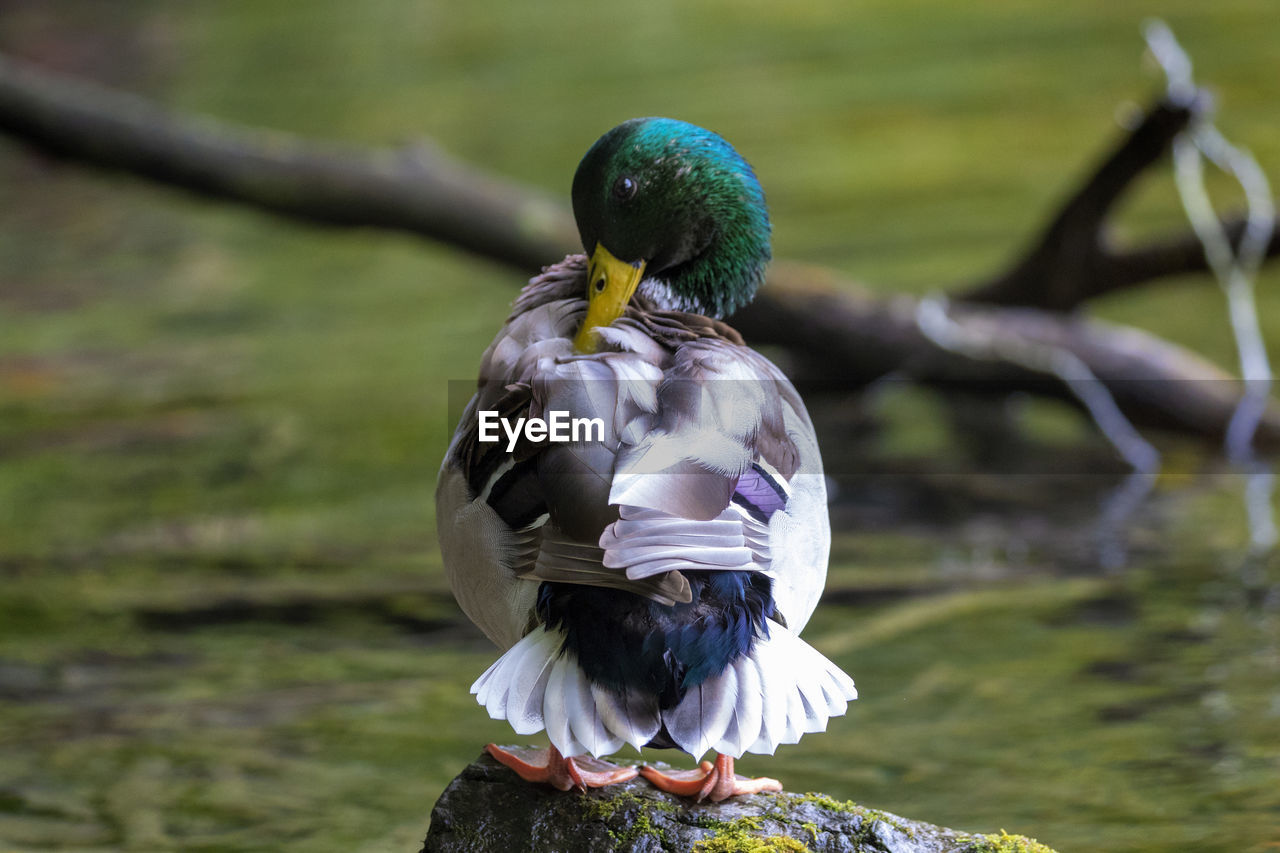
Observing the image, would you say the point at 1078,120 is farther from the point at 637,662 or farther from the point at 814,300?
the point at 637,662

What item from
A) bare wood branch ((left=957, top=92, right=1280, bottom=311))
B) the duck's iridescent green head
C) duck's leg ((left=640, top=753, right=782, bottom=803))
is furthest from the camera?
bare wood branch ((left=957, top=92, right=1280, bottom=311))

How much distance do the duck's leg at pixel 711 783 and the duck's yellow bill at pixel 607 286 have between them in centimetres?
75

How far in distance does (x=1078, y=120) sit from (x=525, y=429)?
11.7m

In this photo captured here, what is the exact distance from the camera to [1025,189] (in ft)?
37.0

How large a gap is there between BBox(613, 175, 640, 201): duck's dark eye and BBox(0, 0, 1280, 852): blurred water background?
1.55 metres

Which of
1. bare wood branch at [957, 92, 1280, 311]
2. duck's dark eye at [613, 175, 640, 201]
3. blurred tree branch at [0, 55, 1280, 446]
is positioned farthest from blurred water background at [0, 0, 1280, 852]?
duck's dark eye at [613, 175, 640, 201]

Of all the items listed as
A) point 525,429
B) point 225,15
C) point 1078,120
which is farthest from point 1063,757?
point 225,15

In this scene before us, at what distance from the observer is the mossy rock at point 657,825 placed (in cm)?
237

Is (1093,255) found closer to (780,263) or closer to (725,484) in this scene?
(780,263)

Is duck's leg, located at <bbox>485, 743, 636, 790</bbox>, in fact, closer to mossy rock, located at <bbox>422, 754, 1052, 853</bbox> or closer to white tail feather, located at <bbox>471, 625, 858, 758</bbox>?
mossy rock, located at <bbox>422, 754, 1052, 853</bbox>

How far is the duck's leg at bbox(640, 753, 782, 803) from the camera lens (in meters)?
2.50

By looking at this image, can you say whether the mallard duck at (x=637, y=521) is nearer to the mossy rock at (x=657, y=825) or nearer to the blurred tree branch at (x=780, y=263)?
the mossy rock at (x=657, y=825)

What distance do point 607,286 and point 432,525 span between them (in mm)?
3517

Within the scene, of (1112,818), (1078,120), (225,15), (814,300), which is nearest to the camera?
(1112,818)
